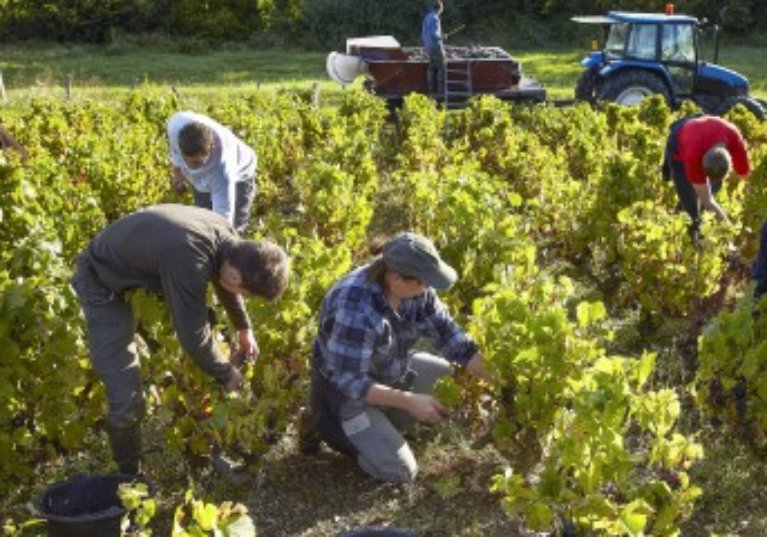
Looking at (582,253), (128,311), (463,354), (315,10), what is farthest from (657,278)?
(315,10)

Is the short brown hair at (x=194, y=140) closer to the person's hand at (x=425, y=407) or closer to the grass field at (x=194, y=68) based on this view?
the person's hand at (x=425, y=407)

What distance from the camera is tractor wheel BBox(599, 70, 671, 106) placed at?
45.2 ft

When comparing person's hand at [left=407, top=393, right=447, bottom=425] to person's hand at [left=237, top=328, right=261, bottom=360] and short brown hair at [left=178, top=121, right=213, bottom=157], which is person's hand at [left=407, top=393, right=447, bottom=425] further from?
short brown hair at [left=178, top=121, right=213, bottom=157]

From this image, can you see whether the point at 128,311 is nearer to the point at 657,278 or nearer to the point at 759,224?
the point at 657,278

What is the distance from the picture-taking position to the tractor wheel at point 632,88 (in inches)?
543

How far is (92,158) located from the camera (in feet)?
26.0

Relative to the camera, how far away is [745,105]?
12.9m

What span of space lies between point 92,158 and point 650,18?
343 inches

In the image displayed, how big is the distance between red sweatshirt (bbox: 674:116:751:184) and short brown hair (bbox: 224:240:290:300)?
340 cm

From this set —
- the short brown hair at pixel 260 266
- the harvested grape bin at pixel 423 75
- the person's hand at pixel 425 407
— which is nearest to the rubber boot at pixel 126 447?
the short brown hair at pixel 260 266

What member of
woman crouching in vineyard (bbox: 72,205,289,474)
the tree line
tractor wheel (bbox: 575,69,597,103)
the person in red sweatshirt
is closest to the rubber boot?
woman crouching in vineyard (bbox: 72,205,289,474)

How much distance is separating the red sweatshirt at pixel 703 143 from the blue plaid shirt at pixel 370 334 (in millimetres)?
2526

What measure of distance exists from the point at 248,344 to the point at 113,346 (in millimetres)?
535

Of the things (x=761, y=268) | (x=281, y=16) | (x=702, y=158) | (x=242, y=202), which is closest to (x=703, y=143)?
(x=702, y=158)
